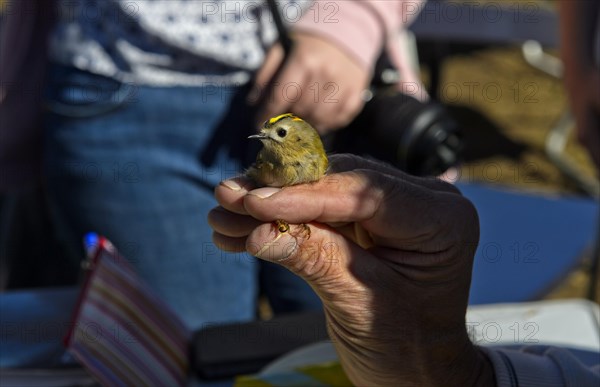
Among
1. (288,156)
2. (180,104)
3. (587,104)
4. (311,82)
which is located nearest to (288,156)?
(288,156)

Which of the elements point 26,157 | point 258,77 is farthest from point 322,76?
point 26,157

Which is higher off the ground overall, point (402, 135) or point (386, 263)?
point (386, 263)

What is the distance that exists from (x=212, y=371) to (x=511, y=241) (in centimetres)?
136

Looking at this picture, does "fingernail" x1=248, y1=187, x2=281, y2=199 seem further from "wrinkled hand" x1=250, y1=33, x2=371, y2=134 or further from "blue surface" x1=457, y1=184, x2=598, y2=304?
"blue surface" x1=457, y1=184, x2=598, y2=304

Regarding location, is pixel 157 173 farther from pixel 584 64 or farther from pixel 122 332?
pixel 584 64

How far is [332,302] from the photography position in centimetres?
100

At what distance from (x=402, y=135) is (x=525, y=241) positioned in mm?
973

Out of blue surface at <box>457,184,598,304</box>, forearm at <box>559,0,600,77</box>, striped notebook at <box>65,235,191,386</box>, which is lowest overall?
blue surface at <box>457,184,598,304</box>

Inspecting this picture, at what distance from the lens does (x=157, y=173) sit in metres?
1.70

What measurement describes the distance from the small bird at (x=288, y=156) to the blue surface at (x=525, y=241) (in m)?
1.33

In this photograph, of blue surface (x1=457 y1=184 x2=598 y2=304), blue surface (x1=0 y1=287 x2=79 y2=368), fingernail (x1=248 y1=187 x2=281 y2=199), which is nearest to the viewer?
fingernail (x1=248 y1=187 x2=281 y2=199)

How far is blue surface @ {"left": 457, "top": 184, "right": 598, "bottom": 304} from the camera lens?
2.27 meters

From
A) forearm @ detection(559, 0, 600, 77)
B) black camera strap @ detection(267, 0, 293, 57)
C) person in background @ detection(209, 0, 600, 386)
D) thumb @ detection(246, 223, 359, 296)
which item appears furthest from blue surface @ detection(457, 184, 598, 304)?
thumb @ detection(246, 223, 359, 296)

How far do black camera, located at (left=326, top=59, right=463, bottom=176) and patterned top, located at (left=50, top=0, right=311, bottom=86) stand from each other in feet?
0.87
